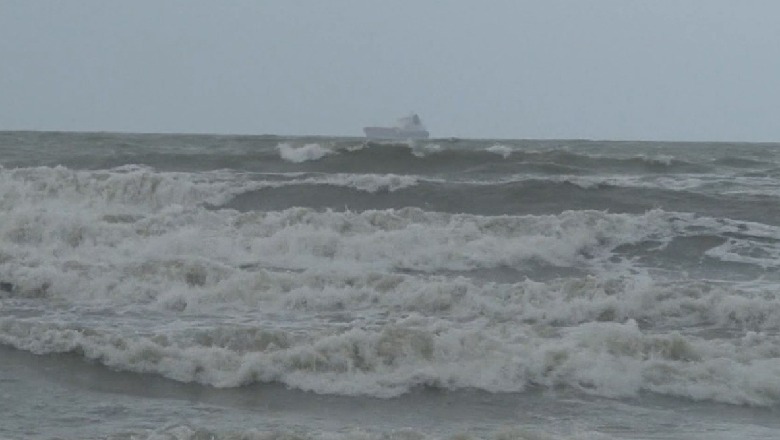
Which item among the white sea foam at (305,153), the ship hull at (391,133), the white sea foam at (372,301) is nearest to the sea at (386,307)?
the white sea foam at (372,301)

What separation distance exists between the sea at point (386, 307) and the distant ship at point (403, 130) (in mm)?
28456

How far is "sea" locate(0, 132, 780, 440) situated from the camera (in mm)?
5781

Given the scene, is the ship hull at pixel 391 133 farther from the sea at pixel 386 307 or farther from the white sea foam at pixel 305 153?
the sea at pixel 386 307

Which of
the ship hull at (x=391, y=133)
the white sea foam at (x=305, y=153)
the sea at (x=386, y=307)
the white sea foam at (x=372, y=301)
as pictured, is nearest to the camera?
the sea at (x=386, y=307)

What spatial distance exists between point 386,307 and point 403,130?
36.6 m

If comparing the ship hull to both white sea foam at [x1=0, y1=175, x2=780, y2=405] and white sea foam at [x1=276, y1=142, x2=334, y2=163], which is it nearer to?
white sea foam at [x1=276, y1=142, x2=334, y2=163]

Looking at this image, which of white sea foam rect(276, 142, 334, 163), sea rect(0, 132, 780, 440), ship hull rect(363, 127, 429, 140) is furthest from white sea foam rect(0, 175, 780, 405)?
ship hull rect(363, 127, 429, 140)

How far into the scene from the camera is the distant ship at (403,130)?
4453 cm

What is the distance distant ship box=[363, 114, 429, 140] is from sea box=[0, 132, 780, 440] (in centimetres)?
2846

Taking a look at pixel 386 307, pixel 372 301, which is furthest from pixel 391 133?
pixel 386 307

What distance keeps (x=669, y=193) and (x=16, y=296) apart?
9.22 metres

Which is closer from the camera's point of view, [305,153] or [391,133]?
[305,153]

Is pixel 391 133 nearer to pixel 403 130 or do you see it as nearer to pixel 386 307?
→ pixel 403 130

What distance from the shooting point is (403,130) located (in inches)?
1763
